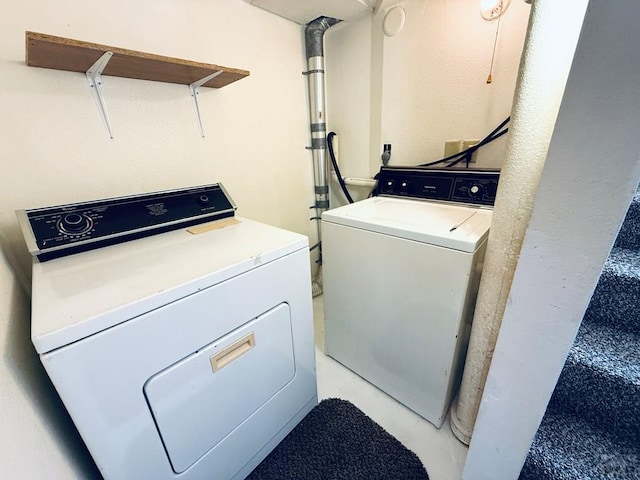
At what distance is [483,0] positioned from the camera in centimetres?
140

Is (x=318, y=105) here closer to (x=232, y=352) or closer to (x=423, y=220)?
(x=423, y=220)

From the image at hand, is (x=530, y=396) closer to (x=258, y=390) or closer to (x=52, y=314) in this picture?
(x=258, y=390)

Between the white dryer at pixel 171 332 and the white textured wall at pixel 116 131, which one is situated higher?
the white textured wall at pixel 116 131

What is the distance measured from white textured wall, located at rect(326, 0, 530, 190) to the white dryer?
49.1 inches

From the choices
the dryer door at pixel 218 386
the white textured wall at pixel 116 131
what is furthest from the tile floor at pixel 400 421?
the white textured wall at pixel 116 131

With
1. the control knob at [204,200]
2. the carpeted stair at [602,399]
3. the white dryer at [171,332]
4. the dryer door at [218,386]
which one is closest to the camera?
the white dryer at [171,332]

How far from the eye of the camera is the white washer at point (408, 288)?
3.66ft

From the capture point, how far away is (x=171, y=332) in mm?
759

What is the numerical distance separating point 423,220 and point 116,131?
5.00 feet

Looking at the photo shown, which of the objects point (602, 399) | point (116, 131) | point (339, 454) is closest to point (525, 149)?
point (602, 399)

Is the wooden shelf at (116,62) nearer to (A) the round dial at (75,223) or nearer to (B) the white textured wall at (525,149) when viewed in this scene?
(A) the round dial at (75,223)

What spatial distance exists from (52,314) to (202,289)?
33 cm

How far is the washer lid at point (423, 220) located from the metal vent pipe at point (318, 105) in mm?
695

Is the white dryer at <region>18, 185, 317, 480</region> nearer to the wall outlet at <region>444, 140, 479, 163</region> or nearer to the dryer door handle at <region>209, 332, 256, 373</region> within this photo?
the dryer door handle at <region>209, 332, 256, 373</region>
